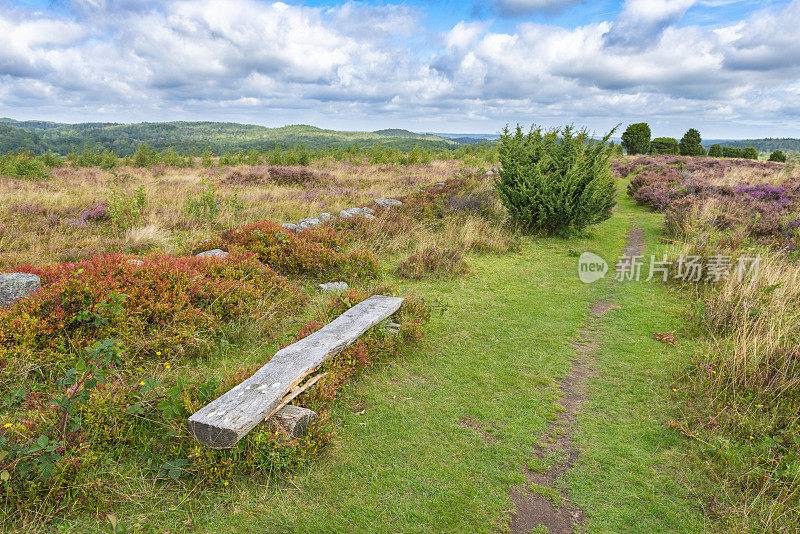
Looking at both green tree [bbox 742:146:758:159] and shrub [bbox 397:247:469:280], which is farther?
green tree [bbox 742:146:758:159]

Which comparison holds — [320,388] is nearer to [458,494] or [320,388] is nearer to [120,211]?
[458,494]

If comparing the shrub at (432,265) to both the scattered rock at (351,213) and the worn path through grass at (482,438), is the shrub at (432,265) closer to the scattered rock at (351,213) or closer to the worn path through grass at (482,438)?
the worn path through grass at (482,438)

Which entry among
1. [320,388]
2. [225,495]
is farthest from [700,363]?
[225,495]

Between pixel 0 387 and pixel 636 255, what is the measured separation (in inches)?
507

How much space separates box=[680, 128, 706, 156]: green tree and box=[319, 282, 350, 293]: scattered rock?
54868mm

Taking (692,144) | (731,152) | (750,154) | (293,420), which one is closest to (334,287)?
(293,420)

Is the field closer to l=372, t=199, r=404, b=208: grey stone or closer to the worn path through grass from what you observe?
the worn path through grass

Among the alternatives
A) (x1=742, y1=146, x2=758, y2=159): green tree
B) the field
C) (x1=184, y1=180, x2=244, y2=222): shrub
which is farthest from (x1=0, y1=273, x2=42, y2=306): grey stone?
(x1=742, y1=146, x2=758, y2=159): green tree

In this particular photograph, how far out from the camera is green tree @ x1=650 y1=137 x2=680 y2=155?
50500mm

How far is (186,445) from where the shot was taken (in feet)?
11.7

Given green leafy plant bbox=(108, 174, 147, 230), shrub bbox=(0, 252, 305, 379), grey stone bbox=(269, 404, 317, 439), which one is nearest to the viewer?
grey stone bbox=(269, 404, 317, 439)

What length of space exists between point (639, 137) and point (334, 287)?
55.5 metres

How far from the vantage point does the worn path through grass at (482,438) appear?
3.27m

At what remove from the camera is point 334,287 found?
7.79 metres
